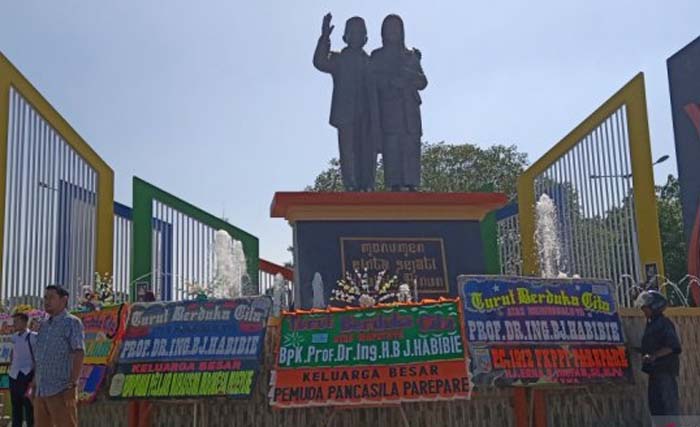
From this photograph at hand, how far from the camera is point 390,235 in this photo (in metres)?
11.5

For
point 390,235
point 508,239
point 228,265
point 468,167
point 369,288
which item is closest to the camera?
point 369,288

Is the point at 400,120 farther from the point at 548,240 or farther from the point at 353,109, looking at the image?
the point at 548,240

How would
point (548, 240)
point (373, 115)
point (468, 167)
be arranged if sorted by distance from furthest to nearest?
point (468, 167)
point (548, 240)
point (373, 115)

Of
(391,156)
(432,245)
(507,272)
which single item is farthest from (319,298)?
(507,272)

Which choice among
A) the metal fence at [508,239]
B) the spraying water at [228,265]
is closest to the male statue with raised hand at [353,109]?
the spraying water at [228,265]

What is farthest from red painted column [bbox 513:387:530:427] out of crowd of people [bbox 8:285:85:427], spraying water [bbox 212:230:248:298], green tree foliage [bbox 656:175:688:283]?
green tree foliage [bbox 656:175:688:283]

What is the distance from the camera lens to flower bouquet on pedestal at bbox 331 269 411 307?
10.5 m

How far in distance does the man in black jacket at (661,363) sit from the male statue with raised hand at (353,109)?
657cm

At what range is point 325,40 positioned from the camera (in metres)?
12.6

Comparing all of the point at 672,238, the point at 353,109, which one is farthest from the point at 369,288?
the point at 672,238

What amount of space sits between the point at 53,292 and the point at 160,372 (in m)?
1.29

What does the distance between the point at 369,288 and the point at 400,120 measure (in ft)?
9.91

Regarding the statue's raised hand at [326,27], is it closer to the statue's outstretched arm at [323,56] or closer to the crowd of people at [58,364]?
the statue's outstretched arm at [323,56]

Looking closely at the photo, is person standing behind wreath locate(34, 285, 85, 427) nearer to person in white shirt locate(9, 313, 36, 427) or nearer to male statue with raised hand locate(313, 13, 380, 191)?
person in white shirt locate(9, 313, 36, 427)
